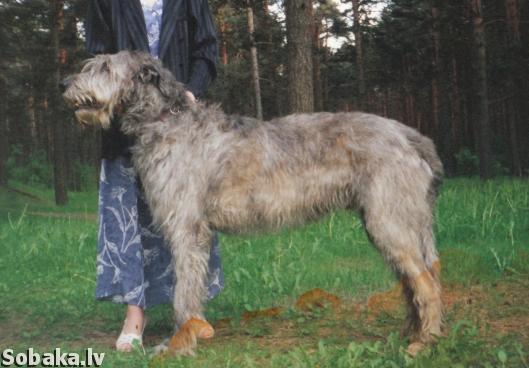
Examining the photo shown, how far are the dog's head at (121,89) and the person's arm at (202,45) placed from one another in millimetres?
500

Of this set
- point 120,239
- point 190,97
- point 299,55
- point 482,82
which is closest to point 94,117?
point 190,97

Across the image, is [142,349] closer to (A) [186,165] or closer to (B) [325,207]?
(A) [186,165]

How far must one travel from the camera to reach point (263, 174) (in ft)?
15.0

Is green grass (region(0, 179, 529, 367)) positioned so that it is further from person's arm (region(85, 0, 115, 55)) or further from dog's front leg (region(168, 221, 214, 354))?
person's arm (region(85, 0, 115, 55))

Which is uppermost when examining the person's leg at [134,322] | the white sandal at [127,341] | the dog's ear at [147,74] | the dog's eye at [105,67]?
the dog's eye at [105,67]

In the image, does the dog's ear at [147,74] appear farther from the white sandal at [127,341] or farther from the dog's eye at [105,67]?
the white sandal at [127,341]

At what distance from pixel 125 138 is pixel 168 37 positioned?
888 mm

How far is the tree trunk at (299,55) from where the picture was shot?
9.80 meters

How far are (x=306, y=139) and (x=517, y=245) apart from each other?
387 centimetres

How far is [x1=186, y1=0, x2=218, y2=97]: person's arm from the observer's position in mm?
5328

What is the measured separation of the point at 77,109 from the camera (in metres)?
4.67

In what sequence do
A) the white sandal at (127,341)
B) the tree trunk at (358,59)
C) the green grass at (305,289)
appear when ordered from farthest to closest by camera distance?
the tree trunk at (358,59) < the white sandal at (127,341) < the green grass at (305,289)

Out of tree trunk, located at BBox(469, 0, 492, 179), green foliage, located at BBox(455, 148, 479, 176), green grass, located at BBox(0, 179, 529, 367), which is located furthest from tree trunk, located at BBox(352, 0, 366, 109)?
green grass, located at BBox(0, 179, 529, 367)

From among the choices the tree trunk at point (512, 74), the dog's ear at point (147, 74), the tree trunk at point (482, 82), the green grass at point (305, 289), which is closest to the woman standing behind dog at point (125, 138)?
the dog's ear at point (147, 74)
